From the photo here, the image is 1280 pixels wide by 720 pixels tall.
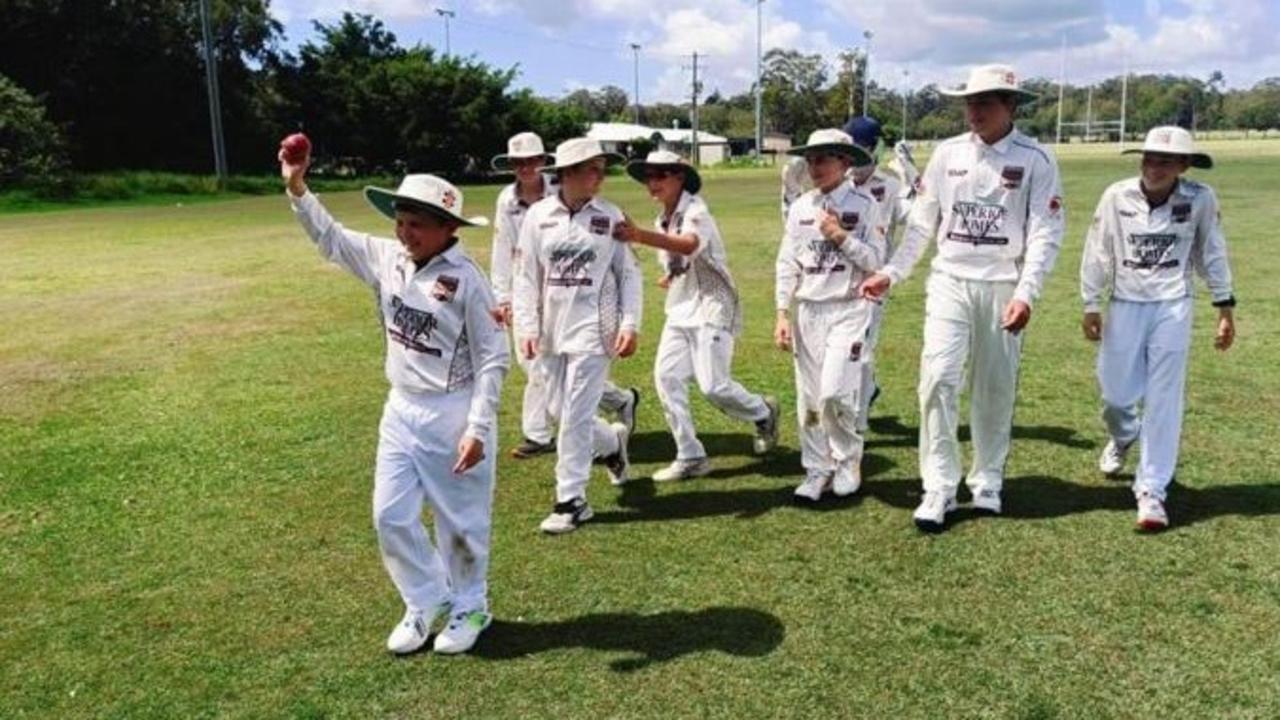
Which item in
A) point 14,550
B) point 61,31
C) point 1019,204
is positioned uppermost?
point 61,31

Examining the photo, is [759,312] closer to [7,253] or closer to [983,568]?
[983,568]

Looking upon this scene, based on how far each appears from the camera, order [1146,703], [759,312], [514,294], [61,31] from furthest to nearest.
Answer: [61,31] < [759,312] < [514,294] < [1146,703]

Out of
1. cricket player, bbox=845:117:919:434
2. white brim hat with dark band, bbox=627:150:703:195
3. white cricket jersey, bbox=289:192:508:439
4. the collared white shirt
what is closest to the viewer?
white cricket jersey, bbox=289:192:508:439

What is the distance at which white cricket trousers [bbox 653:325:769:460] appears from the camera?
7.07 meters

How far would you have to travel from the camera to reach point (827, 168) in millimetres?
6363

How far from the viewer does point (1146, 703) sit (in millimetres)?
4129

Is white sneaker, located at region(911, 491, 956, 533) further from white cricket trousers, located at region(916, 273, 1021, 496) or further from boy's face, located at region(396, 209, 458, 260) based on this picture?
boy's face, located at region(396, 209, 458, 260)

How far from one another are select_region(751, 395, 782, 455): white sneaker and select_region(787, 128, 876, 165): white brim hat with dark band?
78.6 inches

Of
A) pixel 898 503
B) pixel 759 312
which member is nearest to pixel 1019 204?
pixel 898 503

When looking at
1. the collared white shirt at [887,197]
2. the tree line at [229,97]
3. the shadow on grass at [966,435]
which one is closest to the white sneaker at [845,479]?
the shadow on grass at [966,435]

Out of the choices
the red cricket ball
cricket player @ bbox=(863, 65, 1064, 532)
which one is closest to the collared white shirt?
cricket player @ bbox=(863, 65, 1064, 532)

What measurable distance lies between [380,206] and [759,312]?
390 inches

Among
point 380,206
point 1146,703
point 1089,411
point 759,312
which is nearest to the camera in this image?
point 1146,703

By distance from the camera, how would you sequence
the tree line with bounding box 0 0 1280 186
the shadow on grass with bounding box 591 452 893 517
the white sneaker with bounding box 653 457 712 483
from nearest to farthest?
the shadow on grass with bounding box 591 452 893 517, the white sneaker with bounding box 653 457 712 483, the tree line with bounding box 0 0 1280 186
